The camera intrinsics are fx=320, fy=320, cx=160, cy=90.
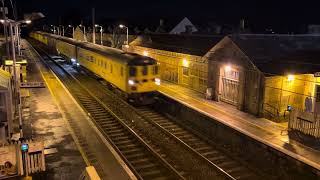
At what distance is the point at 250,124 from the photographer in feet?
52.7

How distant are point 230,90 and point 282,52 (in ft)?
12.4

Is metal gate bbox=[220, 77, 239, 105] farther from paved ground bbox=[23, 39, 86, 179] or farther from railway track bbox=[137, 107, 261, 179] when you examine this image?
paved ground bbox=[23, 39, 86, 179]

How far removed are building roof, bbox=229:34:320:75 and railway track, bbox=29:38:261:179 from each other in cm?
530

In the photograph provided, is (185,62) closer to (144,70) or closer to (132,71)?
(144,70)

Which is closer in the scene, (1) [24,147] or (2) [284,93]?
(1) [24,147]

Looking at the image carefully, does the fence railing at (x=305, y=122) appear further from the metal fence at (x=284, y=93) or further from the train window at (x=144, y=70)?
the train window at (x=144, y=70)

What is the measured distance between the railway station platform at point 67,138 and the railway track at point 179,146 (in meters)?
1.88

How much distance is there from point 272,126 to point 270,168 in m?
3.10

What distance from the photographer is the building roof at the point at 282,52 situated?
17.0 m

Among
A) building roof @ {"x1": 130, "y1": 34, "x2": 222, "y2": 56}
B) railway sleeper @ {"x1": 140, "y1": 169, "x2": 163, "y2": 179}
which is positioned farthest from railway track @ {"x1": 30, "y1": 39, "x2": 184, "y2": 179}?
building roof @ {"x1": 130, "y1": 34, "x2": 222, "y2": 56}

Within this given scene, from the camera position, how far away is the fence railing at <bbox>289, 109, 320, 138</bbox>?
13.6 meters

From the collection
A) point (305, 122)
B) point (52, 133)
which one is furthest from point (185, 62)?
point (52, 133)

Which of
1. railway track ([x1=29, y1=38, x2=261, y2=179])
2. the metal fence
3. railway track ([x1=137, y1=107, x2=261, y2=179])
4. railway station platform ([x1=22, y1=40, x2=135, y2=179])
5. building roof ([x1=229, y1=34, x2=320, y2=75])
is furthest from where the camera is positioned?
building roof ([x1=229, y1=34, x2=320, y2=75])

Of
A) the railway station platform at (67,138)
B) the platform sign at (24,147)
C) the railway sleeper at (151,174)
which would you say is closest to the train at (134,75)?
the railway station platform at (67,138)
